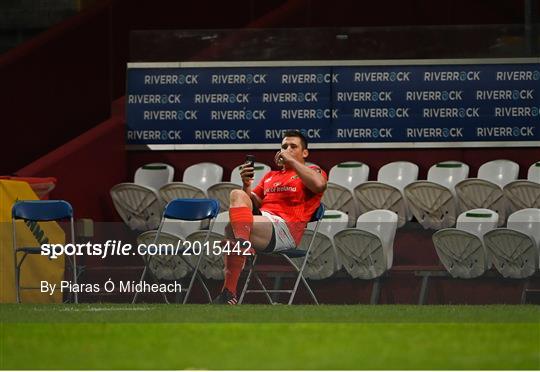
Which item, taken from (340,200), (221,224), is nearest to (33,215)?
(221,224)

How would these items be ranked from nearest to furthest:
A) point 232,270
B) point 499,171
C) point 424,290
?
point 232,270
point 424,290
point 499,171

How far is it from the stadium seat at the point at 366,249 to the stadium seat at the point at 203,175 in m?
2.94

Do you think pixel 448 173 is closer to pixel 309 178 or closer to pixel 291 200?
pixel 291 200

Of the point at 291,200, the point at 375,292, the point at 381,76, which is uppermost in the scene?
the point at 381,76

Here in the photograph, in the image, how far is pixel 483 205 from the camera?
1302cm

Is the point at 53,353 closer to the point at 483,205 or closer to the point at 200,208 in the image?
the point at 200,208

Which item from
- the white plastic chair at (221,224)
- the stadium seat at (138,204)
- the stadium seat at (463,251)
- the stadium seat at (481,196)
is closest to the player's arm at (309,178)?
the white plastic chair at (221,224)

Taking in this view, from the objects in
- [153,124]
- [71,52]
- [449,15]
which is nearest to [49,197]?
[153,124]

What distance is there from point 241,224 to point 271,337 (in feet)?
9.48

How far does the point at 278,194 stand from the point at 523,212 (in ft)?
7.80

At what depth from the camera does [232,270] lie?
1041 centimetres

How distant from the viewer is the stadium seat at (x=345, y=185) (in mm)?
13117

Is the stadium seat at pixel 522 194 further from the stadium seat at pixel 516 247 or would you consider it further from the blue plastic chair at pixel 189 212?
the blue plastic chair at pixel 189 212

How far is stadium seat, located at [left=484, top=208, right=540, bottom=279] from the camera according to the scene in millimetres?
10953
